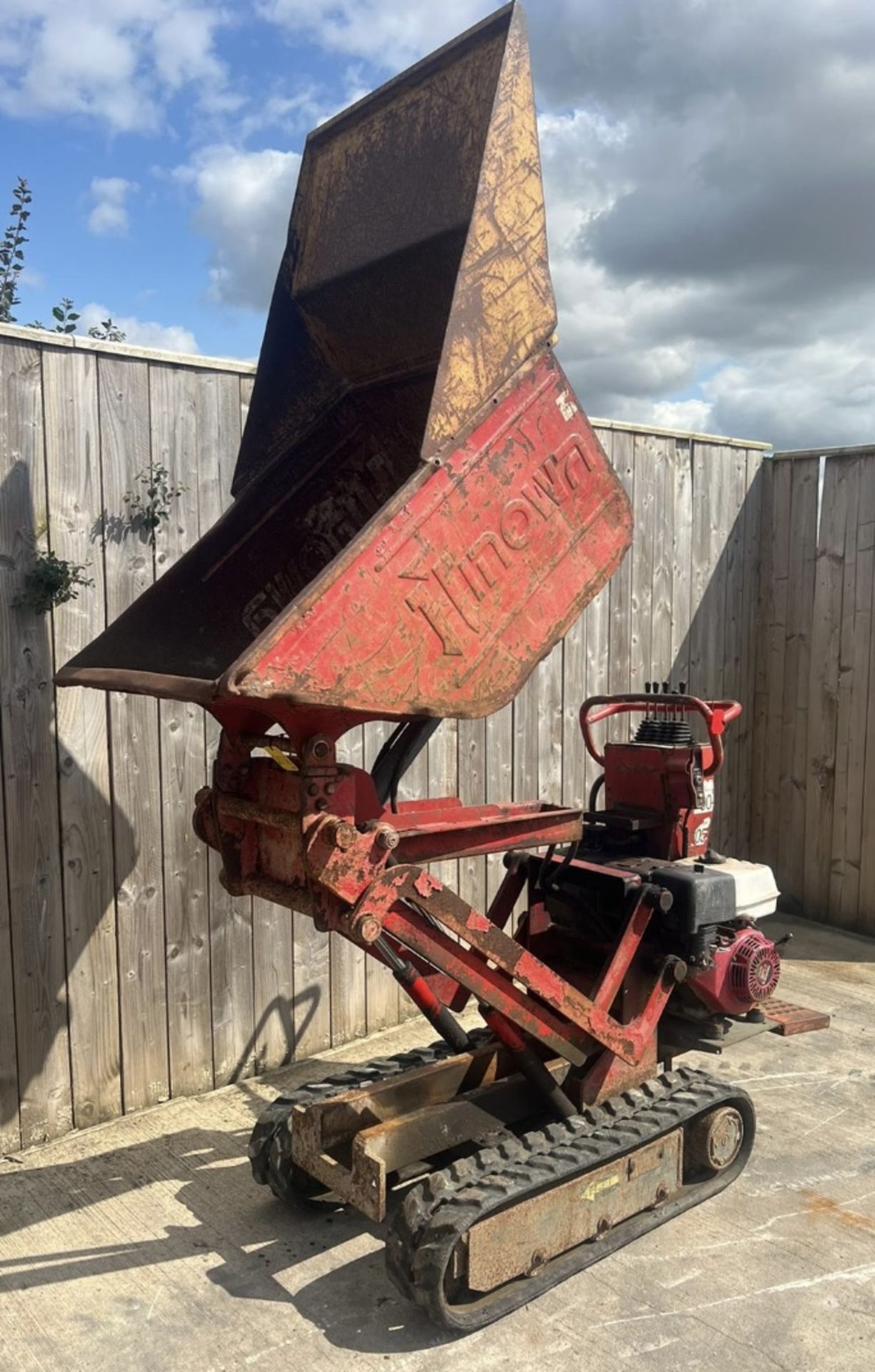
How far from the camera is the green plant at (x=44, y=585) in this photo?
3539 millimetres

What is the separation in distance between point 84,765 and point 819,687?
14.2ft

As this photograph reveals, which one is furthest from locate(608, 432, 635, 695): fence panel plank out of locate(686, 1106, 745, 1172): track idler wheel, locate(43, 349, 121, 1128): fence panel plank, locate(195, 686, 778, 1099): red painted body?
locate(43, 349, 121, 1128): fence panel plank

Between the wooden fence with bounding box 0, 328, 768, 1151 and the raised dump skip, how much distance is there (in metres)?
0.64

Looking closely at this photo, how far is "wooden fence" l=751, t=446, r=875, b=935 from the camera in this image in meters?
6.10

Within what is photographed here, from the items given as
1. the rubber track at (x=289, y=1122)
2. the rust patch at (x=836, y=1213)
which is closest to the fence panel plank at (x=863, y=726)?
the rust patch at (x=836, y=1213)

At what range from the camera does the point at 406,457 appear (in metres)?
3.23

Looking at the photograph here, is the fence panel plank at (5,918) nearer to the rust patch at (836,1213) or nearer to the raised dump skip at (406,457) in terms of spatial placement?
the raised dump skip at (406,457)

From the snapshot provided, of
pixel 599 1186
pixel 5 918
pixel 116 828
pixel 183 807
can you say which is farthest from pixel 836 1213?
pixel 5 918

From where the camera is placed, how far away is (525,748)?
5.23m

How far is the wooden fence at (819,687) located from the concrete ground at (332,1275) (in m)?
2.52

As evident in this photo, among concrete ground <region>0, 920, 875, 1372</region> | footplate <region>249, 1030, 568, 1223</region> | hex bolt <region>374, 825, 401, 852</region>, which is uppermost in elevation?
hex bolt <region>374, 825, 401, 852</region>

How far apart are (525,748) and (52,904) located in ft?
7.80

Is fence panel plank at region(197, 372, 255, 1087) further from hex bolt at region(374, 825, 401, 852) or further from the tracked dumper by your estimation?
hex bolt at region(374, 825, 401, 852)

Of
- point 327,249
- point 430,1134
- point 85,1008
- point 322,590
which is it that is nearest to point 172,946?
point 85,1008
